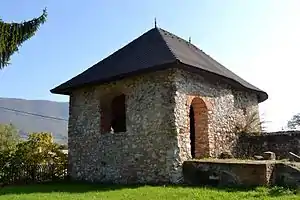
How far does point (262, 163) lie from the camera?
11.5m

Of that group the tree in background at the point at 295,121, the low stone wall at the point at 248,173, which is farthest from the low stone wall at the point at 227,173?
the tree in background at the point at 295,121

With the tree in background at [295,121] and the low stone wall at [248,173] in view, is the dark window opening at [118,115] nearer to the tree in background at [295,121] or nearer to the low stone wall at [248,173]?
the low stone wall at [248,173]

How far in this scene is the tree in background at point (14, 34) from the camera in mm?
12484

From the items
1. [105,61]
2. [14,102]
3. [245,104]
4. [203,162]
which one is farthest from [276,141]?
[14,102]

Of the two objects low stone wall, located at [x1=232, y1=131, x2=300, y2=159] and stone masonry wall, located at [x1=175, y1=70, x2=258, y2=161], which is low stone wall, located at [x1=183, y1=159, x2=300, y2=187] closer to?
stone masonry wall, located at [x1=175, y1=70, x2=258, y2=161]

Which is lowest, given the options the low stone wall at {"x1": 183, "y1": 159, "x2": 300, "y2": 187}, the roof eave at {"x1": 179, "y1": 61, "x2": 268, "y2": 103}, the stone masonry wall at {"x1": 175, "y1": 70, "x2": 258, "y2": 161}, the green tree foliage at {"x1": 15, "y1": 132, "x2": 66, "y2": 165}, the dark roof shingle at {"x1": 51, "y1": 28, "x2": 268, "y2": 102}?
the low stone wall at {"x1": 183, "y1": 159, "x2": 300, "y2": 187}

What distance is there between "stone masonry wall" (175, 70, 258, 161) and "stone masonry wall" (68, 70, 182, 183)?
40cm

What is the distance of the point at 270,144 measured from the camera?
53.8 feet

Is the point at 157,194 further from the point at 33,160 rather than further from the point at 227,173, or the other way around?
the point at 33,160

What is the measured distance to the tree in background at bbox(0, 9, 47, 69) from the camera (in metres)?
12.5

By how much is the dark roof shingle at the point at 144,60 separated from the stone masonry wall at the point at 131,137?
474 millimetres

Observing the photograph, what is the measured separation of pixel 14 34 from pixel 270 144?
1082 centimetres

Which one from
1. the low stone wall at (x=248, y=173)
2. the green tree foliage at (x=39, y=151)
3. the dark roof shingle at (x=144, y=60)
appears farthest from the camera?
the green tree foliage at (x=39, y=151)

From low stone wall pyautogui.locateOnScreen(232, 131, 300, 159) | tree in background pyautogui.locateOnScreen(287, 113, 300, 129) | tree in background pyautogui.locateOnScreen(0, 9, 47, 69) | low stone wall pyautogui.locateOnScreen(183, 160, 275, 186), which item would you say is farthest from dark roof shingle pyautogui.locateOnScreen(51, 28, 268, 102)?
tree in background pyautogui.locateOnScreen(287, 113, 300, 129)
